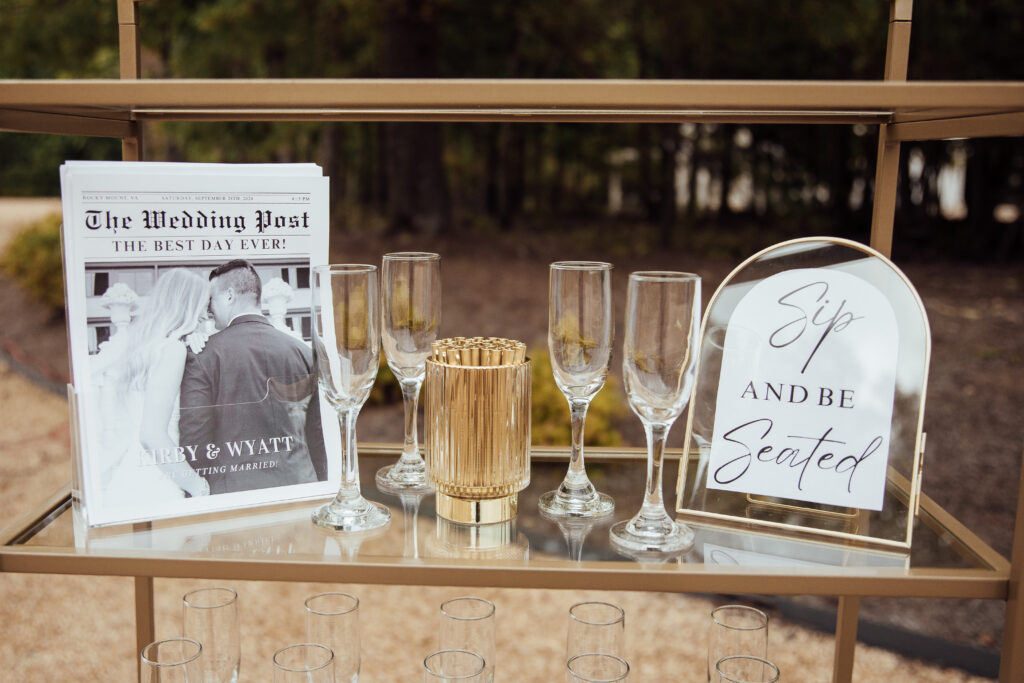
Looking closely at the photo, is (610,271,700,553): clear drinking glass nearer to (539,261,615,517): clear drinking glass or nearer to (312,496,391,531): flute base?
(539,261,615,517): clear drinking glass

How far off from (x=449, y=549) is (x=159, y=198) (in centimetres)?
55

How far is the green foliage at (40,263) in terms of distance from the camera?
7.41m

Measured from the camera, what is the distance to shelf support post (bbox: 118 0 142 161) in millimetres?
1236

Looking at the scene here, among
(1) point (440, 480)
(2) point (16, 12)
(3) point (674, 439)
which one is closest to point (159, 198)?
(1) point (440, 480)

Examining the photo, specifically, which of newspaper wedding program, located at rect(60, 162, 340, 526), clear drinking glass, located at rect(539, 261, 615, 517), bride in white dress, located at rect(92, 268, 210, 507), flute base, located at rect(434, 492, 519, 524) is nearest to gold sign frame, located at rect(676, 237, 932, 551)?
clear drinking glass, located at rect(539, 261, 615, 517)

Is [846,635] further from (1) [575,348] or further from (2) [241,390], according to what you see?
(2) [241,390]

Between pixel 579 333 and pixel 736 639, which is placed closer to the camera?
pixel 579 333

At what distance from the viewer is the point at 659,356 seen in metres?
1.00

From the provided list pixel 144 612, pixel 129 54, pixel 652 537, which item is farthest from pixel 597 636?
pixel 129 54

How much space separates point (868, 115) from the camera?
1186 millimetres

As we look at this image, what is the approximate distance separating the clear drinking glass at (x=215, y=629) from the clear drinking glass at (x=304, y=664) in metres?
0.12

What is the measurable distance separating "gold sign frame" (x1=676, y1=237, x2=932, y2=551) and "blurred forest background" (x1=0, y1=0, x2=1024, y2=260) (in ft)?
19.5

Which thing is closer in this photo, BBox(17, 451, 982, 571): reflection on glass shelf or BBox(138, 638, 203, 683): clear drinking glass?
BBox(17, 451, 982, 571): reflection on glass shelf

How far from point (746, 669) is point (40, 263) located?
25.0 feet
